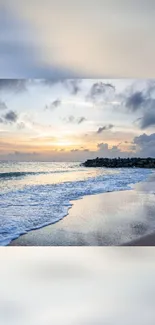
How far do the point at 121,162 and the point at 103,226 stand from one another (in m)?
0.77

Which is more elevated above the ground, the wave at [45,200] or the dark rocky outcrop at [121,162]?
the dark rocky outcrop at [121,162]

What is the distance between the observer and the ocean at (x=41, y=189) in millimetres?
4707

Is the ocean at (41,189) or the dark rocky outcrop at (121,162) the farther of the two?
the dark rocky outcrop at (121,162)

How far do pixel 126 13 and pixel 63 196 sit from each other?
1899mm

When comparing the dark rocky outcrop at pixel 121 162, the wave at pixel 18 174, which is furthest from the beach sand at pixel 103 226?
the wave at pixel 18 174

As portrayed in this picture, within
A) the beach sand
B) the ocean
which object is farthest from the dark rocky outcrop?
the beach sand

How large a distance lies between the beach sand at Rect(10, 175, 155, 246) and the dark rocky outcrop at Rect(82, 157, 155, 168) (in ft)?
0.91

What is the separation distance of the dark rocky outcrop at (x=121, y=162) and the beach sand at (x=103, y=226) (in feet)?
0.91

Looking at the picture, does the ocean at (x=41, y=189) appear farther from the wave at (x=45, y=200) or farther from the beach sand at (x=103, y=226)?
the beach sand at (x=103, y=226)

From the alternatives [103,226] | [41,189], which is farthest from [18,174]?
[103,226]

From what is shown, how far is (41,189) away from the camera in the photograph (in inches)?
196

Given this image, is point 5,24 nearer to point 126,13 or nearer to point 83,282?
point 126,13

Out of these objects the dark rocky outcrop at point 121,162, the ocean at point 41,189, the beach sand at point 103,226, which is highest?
the dark rocky outcrop at point 121,162

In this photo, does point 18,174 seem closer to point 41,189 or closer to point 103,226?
point 41,189
